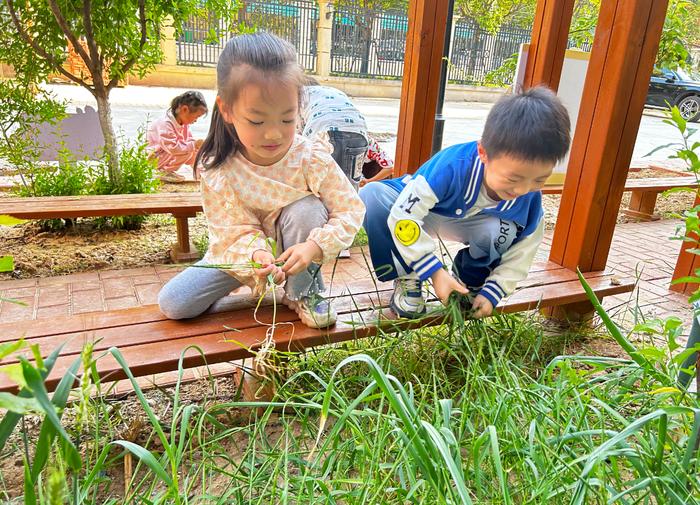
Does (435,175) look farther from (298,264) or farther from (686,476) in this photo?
(686,476)

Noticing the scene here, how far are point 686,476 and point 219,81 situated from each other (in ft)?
5.16

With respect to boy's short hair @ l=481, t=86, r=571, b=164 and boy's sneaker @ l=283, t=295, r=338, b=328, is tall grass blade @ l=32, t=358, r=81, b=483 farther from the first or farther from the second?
boy's short hair @ l=481, t=86, r=571, b=164

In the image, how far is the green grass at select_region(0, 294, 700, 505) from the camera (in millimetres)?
1034

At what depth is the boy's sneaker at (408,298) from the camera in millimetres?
2014

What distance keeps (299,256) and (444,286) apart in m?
0.53

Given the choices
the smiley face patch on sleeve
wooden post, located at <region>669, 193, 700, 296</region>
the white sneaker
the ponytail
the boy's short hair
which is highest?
the boy's short hair

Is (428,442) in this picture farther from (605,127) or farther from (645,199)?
(645,199)

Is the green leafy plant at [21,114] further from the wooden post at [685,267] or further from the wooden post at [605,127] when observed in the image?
the wooden post at [685,267]

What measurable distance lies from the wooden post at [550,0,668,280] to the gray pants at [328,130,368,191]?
124cm

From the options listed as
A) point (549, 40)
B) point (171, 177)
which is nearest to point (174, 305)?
point (549, 40)

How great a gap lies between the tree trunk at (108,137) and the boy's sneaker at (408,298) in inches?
121

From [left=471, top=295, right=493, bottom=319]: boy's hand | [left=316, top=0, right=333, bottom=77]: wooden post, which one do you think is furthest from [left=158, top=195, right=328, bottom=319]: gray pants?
[left=316, top=0, right=333, bottom=77]: wooden post

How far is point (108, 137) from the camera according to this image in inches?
170

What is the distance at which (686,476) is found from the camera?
1.10 m
